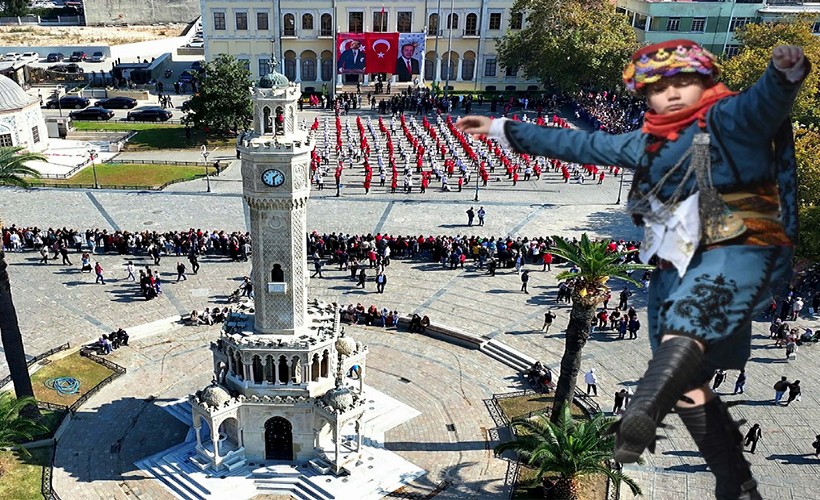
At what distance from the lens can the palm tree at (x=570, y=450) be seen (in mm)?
30469

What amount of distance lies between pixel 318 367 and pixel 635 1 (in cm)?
7923

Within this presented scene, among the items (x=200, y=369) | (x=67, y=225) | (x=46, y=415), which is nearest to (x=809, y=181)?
Answer: (x=200, y=369)

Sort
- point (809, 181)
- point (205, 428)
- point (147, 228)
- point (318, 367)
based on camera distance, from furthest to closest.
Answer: point (147, 228)
point (809, 181)
point (205, 428)
point (318, 367)

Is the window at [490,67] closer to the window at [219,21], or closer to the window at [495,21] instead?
the window at [495,21]

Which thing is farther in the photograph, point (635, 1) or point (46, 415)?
point (635, 1)

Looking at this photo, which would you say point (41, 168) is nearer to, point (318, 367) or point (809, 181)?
point (318, 367)

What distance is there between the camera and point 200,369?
4131 centimetres

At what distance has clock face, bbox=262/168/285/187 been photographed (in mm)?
30109

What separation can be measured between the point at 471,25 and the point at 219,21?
1218 inches

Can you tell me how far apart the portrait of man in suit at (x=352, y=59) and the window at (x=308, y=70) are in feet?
18.5

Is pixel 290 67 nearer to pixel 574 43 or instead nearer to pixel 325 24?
pixel 325 24

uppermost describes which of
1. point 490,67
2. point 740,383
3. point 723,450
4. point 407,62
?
point 723,450

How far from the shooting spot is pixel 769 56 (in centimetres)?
5988

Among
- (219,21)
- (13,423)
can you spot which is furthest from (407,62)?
(13,423)
